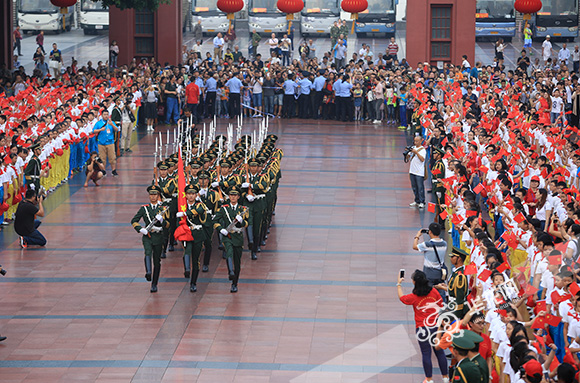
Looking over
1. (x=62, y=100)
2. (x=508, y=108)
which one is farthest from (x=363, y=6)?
(x=62, y=100)

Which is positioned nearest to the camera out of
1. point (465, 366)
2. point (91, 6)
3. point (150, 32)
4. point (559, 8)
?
point (465, 366)

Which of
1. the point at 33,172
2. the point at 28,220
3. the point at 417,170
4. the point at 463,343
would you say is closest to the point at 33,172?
the point at 33,172

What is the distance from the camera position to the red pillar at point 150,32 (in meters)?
34.9

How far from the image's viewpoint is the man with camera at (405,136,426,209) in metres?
18.3

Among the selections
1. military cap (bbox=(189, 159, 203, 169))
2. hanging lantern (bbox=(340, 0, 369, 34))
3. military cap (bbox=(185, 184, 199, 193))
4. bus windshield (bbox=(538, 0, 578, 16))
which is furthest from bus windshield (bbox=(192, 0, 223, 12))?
military cap (bbox=(185, 184, 199, 193))

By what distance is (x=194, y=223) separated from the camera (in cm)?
1394

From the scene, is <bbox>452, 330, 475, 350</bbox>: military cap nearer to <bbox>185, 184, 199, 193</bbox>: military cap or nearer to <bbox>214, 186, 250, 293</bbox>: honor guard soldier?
<bbox>214, 186, 250, 293</bbox>: honor guard soldier

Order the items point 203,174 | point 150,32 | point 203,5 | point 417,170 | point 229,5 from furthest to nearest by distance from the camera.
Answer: point 203,5
point 150,32
point 229,5
point 417,170
point 203,174

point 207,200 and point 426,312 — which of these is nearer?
point 426,312

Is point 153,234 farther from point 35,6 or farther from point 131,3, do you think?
point 35,6

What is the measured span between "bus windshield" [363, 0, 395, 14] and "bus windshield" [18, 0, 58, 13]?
15471 mm

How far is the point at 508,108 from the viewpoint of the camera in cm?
2395

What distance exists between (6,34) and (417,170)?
20.2 metres

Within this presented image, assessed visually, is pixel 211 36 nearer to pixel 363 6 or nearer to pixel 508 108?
pixel 363 6
